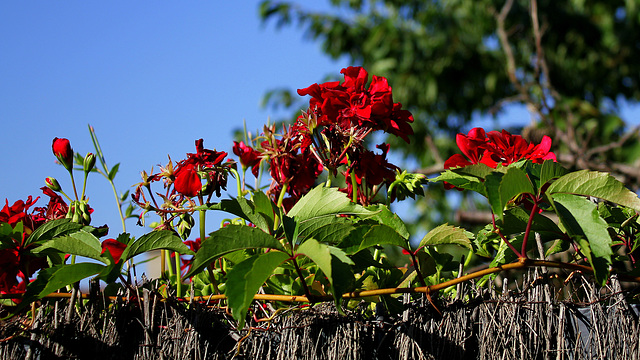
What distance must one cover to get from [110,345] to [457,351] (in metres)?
0.40

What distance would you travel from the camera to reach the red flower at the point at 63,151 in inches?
32.7

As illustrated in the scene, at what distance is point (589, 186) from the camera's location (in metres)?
0.56

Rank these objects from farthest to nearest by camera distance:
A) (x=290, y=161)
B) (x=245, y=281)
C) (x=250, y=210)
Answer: (x=290, y=161)
(x=250, y=210)
(x=245, y=281)

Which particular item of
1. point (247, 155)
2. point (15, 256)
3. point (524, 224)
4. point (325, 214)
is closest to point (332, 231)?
point (325, 214)

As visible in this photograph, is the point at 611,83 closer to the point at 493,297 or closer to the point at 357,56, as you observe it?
the point at 357,56

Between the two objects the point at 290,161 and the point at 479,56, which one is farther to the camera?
the point at 479,56

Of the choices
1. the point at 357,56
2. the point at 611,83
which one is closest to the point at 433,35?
the point at 357,56

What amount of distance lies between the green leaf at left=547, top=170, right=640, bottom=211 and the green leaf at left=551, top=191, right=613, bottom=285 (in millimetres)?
19

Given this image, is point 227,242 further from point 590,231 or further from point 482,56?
point 482,56

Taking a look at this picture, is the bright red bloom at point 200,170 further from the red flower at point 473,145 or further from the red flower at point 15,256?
the red flower at point 473,145

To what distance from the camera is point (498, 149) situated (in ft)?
2.58

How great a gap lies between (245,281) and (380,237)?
0.15 meters

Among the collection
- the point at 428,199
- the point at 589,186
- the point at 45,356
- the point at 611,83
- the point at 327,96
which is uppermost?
the point at 611,83

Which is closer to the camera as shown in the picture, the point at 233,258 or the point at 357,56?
the point at 233,258
